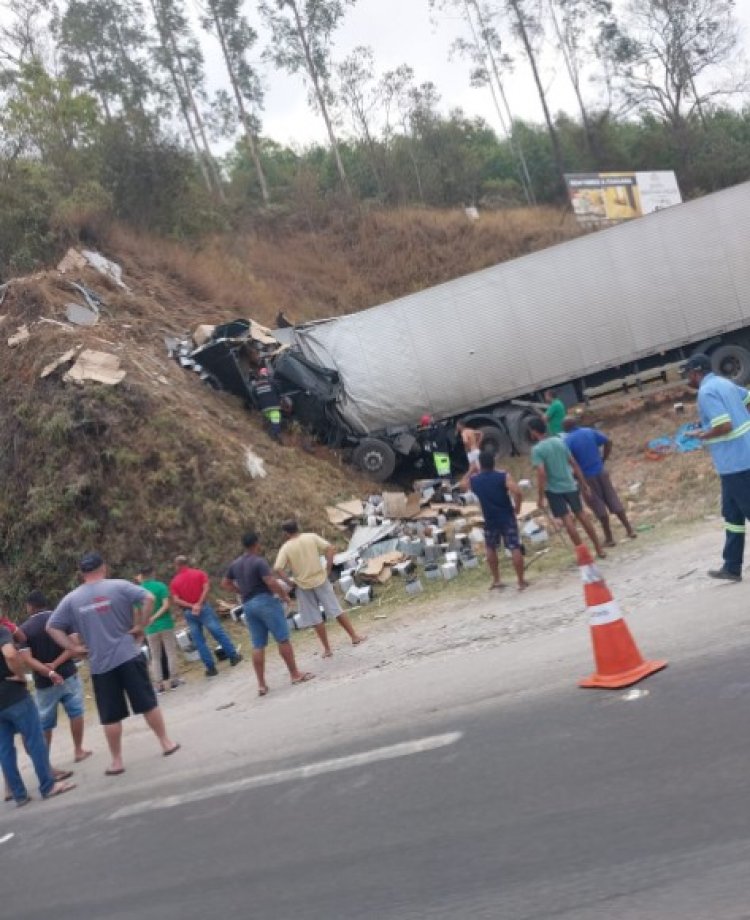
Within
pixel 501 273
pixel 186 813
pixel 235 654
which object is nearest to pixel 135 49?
pixel 501 273

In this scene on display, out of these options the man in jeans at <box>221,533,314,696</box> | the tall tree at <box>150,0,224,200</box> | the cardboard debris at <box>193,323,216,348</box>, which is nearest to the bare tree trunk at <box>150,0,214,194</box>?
the tall tree at <box>150,0,224,200</box>

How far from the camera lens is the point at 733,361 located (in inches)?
822

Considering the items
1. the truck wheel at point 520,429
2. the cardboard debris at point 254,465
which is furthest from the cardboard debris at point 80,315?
the truck wheel at point 520,429

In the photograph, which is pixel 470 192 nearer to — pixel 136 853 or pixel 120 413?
pixel 120 413

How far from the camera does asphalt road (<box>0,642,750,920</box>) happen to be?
401cm

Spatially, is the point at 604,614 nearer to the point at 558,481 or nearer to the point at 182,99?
the point at 558,481

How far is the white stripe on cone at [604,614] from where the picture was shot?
628 cm

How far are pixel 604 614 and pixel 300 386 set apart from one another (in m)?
14.2

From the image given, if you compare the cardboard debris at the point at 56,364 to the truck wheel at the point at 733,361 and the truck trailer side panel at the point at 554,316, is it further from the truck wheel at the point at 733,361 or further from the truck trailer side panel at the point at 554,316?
the truck wheel at the point at 733,361

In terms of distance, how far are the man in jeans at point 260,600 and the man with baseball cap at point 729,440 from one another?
4.19 meters

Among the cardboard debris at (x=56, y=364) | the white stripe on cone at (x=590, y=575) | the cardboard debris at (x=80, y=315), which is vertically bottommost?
the white stripe on cone at (x=590, y=575)

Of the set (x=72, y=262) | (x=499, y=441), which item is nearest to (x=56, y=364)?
(x=72, y=262)

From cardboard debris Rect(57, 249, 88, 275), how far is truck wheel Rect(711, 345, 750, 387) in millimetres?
14320

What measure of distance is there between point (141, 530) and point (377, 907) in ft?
38.3
